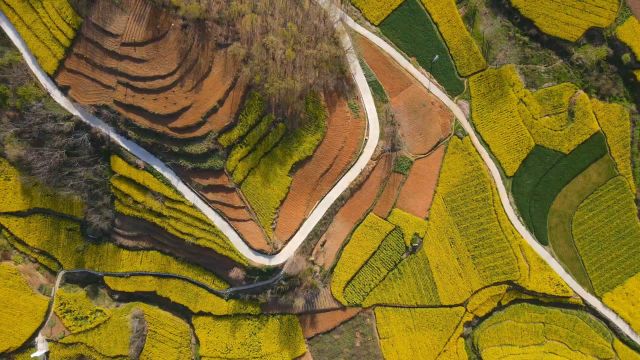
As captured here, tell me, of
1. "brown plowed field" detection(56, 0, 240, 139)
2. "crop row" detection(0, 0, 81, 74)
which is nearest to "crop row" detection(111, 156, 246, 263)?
"brown plowed field" detection(56, 0, 240, 139)

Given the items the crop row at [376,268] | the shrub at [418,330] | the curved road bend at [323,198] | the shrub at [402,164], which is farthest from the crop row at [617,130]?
the crop row at [376,268]

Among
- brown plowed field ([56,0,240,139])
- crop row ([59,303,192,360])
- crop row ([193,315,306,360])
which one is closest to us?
brown plowed field ([56,0,240,139])

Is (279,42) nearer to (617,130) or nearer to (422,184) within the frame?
(422,184)

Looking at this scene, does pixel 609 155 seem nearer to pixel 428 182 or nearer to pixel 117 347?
pixel 428 182

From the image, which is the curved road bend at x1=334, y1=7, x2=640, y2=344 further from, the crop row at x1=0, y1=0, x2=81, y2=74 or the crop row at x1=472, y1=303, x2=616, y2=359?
the crop row at x1=0, y1=0, x2=81, y2=74

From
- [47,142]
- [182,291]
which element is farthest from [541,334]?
[47,142]

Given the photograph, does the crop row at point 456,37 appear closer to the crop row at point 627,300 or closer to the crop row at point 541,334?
the crop row at point 541,334
